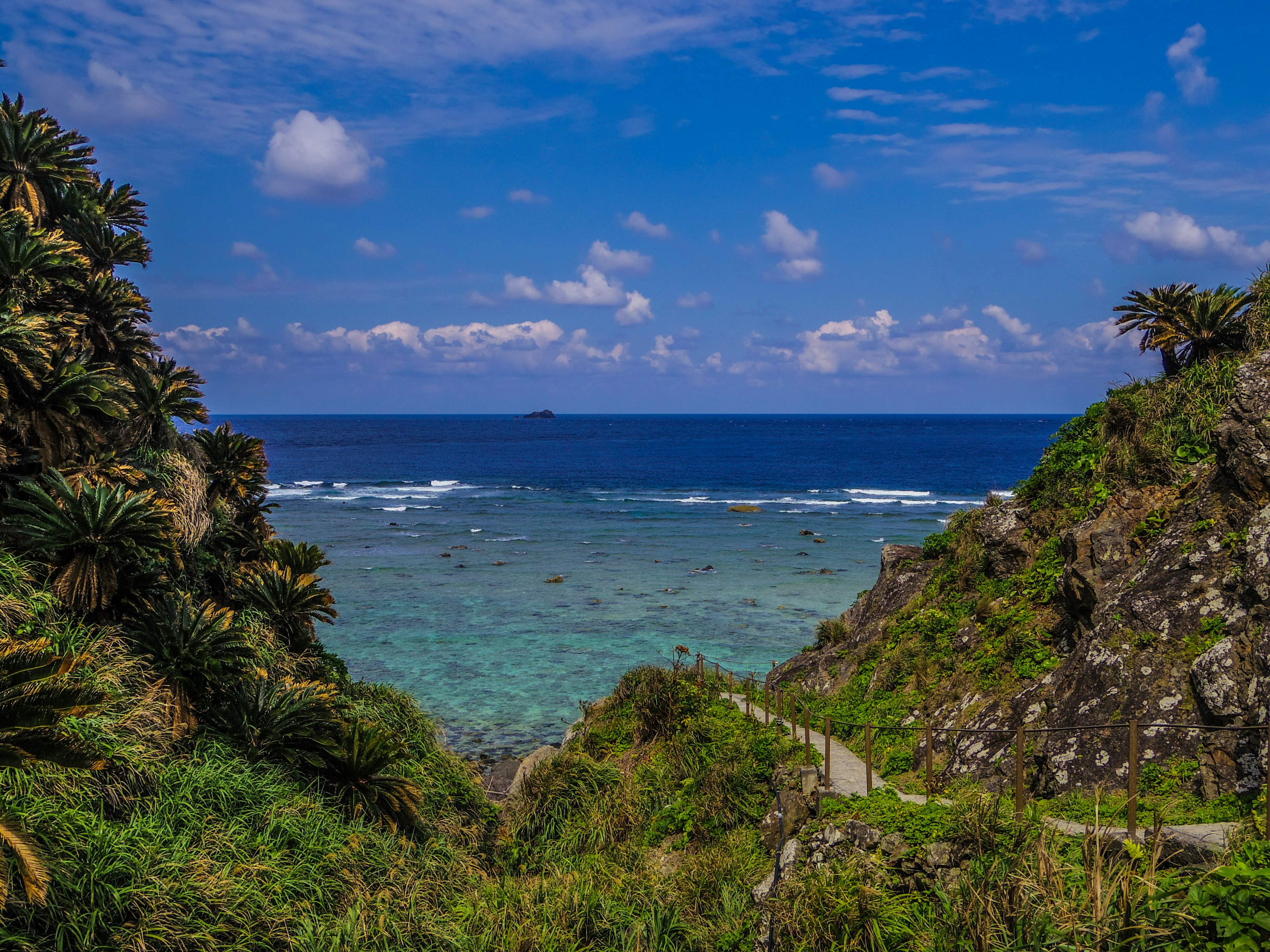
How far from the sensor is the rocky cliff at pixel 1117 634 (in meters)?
8.57

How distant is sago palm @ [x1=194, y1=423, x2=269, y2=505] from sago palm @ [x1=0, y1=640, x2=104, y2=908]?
11.6 meters

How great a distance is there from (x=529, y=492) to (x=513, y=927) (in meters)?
72.0

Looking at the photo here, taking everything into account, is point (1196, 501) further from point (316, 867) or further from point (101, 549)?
point (101, 549)

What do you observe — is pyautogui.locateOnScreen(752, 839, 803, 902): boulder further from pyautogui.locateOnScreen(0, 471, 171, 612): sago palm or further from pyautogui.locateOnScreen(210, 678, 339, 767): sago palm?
pyautogui.locateOnScreen(0, 471, 171, 612): sago palm

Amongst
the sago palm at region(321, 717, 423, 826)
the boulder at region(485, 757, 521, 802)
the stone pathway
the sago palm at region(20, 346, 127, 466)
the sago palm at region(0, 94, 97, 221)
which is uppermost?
the sago palm at region(0, 94, 97, 221)

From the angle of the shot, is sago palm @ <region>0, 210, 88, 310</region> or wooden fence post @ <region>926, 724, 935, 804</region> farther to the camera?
sago palm @ <region>0, 210, 88, 310</region>

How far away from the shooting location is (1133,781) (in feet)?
22.9

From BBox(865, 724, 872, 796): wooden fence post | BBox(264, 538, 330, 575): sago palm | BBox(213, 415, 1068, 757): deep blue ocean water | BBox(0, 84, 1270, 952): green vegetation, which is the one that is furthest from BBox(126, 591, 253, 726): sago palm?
BBox(213, 415, 1068, 757): deep blue ocean water

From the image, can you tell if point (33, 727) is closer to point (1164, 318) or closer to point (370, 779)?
point (370, 779)

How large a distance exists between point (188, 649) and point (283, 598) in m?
4.16

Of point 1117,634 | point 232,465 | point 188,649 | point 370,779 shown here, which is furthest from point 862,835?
point 232,465

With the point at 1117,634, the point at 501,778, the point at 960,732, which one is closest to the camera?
the point at 1117,634

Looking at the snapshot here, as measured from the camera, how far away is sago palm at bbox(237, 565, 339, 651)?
15500 mm

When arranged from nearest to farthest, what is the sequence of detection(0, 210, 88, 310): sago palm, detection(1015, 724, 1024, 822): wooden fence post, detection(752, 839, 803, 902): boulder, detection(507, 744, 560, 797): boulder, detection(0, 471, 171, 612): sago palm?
detection(1015, 724, 1024, 822): wooden fence post, detection(752, 839, 803, 902): boulder, detection(0, 471, 171, 612): sago palm, detection(0, 210, 88, 310): sago palm, detection(507, 744, 560, 797): boulder
